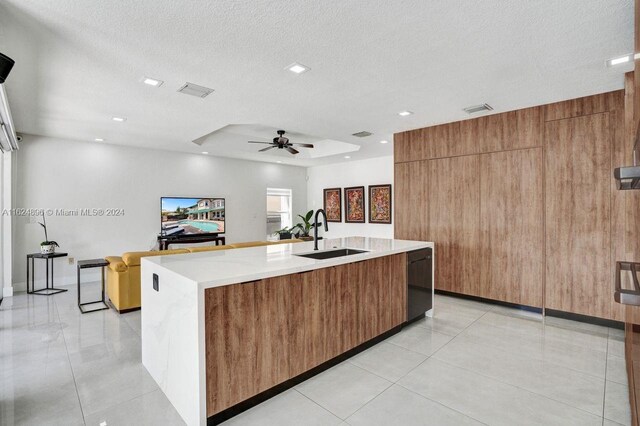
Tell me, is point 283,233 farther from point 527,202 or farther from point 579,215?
point 579,215

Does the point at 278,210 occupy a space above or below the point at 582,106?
below

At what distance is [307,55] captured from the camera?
2.60 meters

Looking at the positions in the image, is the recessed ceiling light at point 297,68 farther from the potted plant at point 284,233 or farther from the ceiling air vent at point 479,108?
the potted plant at point 284,233

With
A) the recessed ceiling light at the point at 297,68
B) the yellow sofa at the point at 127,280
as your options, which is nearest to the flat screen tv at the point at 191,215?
the yellow sofa at the point at 127,280

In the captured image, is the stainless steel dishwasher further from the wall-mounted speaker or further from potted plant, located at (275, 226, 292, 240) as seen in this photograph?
potted plant, located at (275, 226, 292, 240)

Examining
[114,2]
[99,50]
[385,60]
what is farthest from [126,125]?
[385,60]

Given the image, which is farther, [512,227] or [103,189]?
[103,189]

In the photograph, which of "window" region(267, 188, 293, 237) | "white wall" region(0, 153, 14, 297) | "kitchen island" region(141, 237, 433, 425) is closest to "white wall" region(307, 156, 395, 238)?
"window" region(267, 188, 293, 237)

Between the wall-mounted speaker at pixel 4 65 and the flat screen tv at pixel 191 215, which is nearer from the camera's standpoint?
the wall-mounted speaker at pixel 4 65

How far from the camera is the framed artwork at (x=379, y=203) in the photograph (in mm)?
7707

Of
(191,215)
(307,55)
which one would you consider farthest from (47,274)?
(307,55)

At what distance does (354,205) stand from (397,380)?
20.3 feet

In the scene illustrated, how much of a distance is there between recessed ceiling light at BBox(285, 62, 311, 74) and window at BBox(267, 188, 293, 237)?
5.96 meters

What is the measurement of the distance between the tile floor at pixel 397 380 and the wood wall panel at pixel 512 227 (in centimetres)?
59
